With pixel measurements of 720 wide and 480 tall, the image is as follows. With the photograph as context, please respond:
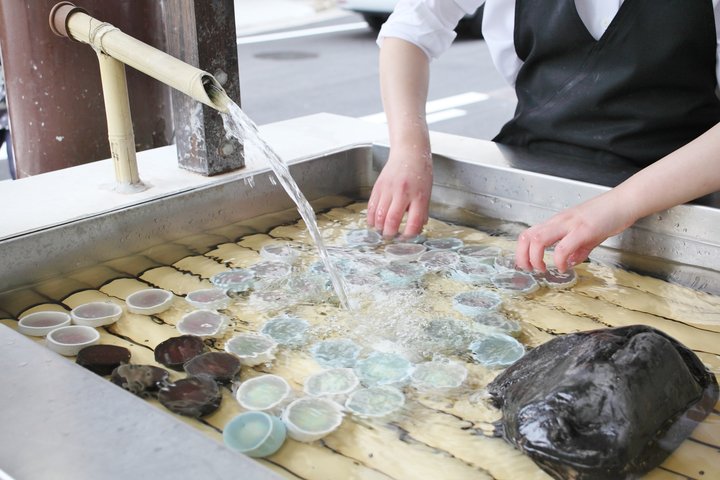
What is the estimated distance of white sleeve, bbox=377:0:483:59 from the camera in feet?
7.06

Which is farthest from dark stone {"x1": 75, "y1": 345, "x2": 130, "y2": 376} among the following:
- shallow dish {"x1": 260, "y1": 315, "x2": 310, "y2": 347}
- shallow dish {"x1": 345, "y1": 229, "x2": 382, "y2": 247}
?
shallow dish {"x1": 345, "y1": 229, "x2": 382, "y2": 247}

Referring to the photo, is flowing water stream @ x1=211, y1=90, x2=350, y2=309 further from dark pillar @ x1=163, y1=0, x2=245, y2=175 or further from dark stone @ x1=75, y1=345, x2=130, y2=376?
dark stone @ x1=75, y1=345, x2=130, y2=376

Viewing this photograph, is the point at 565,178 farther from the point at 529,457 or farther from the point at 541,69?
the point at 529,457

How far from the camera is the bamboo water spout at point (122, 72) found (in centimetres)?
146

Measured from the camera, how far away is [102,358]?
1262mm

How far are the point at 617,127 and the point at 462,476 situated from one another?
1223mm

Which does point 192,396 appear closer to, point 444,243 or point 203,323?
point 203,323

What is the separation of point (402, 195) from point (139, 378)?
33.3 inches

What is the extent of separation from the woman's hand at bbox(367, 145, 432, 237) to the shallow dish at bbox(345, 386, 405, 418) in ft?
2.23

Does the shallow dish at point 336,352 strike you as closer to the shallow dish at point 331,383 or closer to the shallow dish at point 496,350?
the shallow dish at point 331,383

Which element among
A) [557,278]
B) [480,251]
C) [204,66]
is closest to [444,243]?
[480,251]

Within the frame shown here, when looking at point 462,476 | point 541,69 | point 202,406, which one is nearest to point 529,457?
point 462,476

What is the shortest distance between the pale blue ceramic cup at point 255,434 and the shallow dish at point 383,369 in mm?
196

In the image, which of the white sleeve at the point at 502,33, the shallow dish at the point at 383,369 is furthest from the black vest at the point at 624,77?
the shallow dish at the point at 383,369
